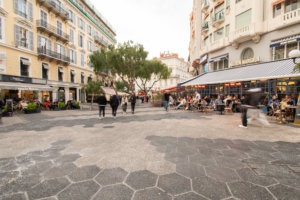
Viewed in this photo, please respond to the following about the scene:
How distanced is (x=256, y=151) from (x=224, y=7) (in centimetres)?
1686

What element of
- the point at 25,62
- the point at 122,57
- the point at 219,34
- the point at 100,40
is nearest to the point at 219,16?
the point at 219,34

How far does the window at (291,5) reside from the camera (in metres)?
9.68

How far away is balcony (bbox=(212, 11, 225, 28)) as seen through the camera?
14.5m

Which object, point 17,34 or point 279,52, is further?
point 17,34

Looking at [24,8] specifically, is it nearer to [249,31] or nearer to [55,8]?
[55,8]

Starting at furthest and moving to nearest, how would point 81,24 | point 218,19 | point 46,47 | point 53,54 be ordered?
point 81,24 → point 53,54 → point 46,47 → point 218,19

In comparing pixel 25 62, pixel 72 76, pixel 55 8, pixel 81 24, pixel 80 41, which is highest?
pixel 81 24

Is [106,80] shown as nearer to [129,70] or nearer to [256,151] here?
[129,70]

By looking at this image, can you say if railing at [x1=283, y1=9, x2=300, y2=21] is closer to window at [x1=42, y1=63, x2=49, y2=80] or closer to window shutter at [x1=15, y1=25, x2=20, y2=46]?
window shutter at [x1=15, y1=25, x2=20, y2=46]

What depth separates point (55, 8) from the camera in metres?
18.2

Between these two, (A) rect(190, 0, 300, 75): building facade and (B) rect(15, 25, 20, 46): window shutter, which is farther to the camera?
(B) rect(15, 25, 20, 46): window shutter

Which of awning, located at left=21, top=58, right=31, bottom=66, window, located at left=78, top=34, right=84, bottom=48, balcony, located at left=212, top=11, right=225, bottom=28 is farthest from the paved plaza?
window, located at left=78, top=34, right=84, bottom=48

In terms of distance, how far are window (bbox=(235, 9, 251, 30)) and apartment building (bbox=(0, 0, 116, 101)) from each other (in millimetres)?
21076

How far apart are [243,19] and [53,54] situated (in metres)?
22.9
